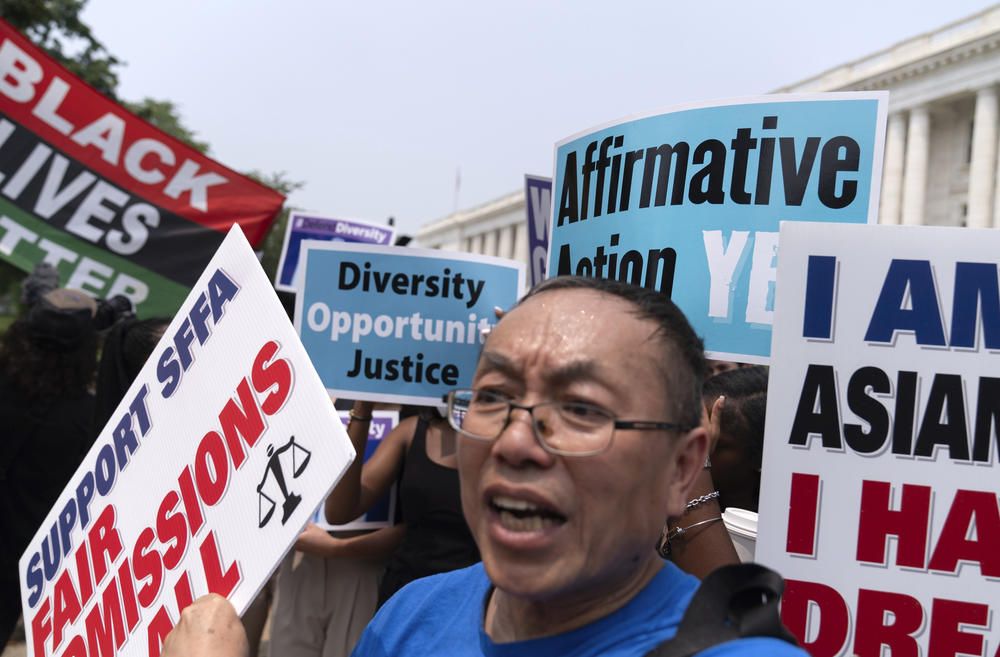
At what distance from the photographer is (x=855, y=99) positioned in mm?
2529

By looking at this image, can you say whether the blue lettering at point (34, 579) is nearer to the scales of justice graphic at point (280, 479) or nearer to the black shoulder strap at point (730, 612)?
the scales of justice graphic at point (280, 479)

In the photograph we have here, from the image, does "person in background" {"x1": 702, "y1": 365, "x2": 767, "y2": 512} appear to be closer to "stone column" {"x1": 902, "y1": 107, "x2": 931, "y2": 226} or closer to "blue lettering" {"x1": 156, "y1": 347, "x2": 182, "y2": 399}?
"blue lettering" {"x1": 156, "y1": 347, "x2": 182, "y2": 399}

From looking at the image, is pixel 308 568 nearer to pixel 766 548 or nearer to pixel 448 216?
pixel 766 548

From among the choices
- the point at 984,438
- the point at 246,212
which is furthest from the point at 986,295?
the point at 246,212

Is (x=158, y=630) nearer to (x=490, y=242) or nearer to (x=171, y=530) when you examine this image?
(x=171, y=530)

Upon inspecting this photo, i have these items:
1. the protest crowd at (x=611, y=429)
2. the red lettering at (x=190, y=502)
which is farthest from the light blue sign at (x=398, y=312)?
the red lettering at (x=190, y=502)

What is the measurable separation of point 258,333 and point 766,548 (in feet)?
3.68

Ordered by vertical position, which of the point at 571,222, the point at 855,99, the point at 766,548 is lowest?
the point at 766,548

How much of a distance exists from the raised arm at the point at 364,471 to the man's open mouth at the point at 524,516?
220cm

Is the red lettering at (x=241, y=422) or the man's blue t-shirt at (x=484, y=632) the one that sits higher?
the red lettering at (x=241, y=422)

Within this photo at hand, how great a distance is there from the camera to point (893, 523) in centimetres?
196

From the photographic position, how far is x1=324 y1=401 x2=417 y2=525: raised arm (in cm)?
349

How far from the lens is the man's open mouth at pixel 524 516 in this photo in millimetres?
1285

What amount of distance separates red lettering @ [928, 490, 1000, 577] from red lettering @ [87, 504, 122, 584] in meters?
1.61
